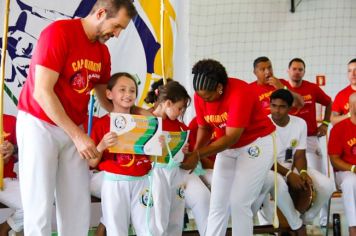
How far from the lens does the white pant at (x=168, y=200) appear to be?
3.76 m

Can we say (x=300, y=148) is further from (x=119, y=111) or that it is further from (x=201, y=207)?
(x=119, y=111)

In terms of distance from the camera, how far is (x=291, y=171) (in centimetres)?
480

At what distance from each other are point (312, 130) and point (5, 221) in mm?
2959

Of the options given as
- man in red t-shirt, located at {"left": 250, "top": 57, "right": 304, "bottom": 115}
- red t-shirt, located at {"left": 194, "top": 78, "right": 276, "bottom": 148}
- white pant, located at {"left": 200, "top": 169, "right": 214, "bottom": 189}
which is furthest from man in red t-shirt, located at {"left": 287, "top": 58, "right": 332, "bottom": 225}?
red t-shirt, located at {"left": 194, "top": 78, "right": 276, "bottom": 148}

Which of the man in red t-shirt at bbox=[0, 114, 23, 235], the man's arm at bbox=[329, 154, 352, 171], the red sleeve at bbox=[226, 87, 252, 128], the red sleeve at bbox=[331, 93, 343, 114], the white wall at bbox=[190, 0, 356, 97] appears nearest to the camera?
the red sleeve at bbox=[226, 87, 252, 128]

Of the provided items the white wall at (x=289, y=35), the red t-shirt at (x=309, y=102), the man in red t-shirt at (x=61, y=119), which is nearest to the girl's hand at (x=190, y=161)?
the man in red t-shirt at (x=61, y=119)

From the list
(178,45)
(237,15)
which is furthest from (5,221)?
(237,15)

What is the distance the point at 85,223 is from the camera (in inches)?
114

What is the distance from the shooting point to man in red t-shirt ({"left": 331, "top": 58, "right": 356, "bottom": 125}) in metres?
5.63

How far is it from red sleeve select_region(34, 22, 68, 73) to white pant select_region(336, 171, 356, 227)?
112 inches

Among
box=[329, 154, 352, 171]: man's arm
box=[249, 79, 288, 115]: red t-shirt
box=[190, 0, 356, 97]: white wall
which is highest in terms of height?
box=[190, 0, 356, 97]: white wall

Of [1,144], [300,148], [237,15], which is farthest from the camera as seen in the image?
[237,15]

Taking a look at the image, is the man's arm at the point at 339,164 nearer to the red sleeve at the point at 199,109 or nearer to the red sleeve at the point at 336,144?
the red sleeve at the point at 336,144

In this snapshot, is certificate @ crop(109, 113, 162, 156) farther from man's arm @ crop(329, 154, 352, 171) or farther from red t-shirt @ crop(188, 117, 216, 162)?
man's arm @ crop(329, 154, 352, 171)
